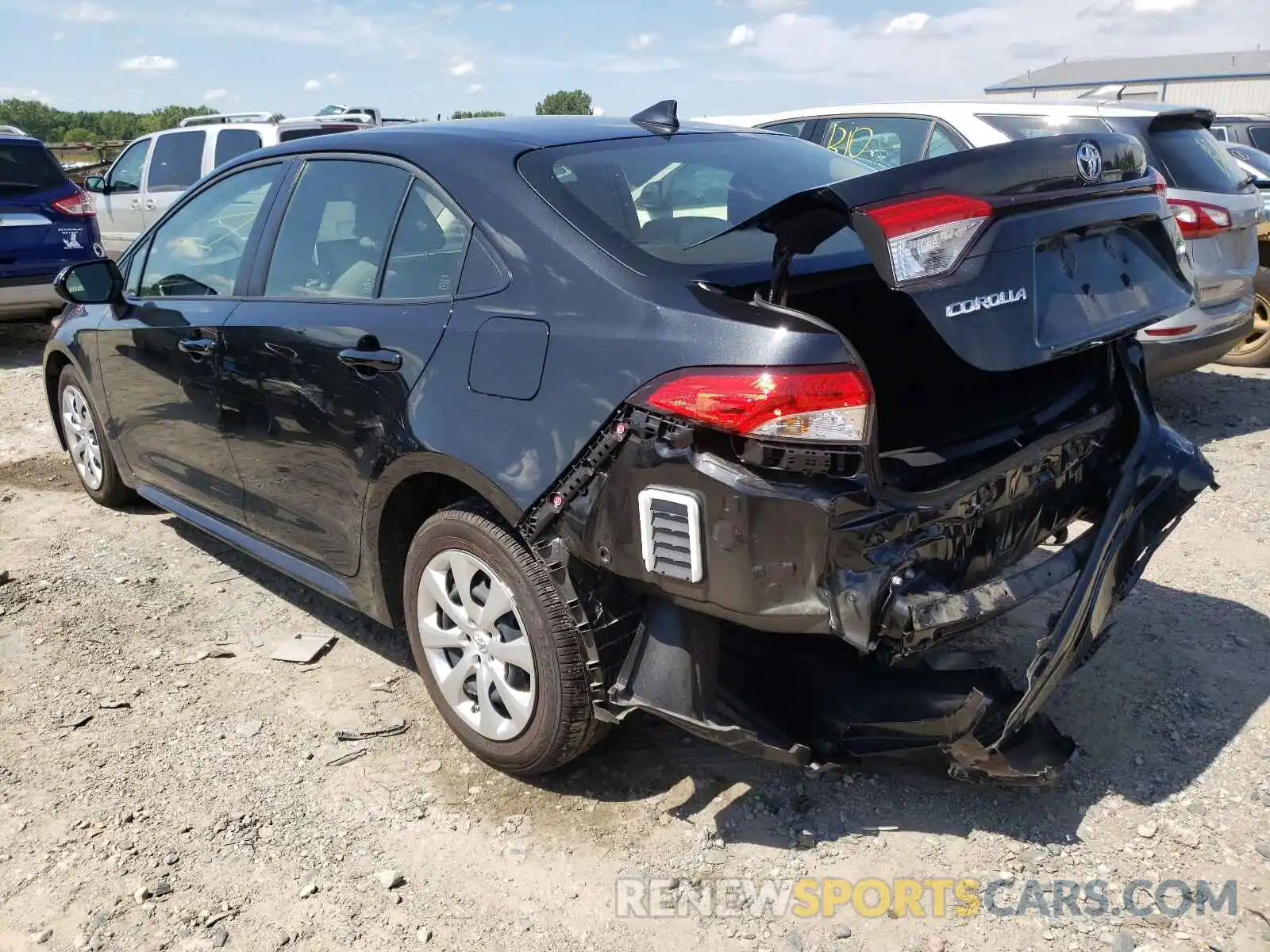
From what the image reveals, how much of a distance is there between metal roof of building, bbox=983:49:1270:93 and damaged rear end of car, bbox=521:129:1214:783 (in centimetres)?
6534

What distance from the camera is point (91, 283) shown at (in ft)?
14.0

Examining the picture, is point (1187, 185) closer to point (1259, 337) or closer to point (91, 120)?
point (1259, 337)

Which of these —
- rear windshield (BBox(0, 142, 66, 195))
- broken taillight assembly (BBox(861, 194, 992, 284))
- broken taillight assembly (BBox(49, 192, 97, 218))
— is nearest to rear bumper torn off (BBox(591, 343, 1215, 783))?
broken taillight assembly (BBox(861, 194, 992, 284))

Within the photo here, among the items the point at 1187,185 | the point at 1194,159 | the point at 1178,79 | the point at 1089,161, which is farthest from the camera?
the point at 1178,79

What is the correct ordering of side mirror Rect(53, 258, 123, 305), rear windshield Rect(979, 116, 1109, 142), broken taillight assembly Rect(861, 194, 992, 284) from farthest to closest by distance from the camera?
rear windshield Rect(979, 116, 1109, 142), side mirror Rect(53, 258, 123, 305), broken taillight assembly Rect(861, 194, 992, 284)

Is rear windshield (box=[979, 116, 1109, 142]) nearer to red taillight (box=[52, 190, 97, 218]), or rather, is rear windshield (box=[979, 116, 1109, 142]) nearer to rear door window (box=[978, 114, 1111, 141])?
rear door window (box=[978, 114, 1111, 141])

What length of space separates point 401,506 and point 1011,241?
5.97ft

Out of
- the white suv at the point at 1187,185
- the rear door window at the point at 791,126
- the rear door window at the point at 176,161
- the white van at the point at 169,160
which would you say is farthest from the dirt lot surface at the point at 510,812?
the rear door window at the point at 176,161

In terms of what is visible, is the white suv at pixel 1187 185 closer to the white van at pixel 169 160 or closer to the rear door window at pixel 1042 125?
the rear door window at pixel 1042 125

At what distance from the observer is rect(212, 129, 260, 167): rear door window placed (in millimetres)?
10531

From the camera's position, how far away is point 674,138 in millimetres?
3248

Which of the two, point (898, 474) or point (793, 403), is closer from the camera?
point (793, 403)

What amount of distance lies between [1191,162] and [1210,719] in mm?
3903

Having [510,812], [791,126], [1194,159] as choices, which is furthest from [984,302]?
[791,126]
